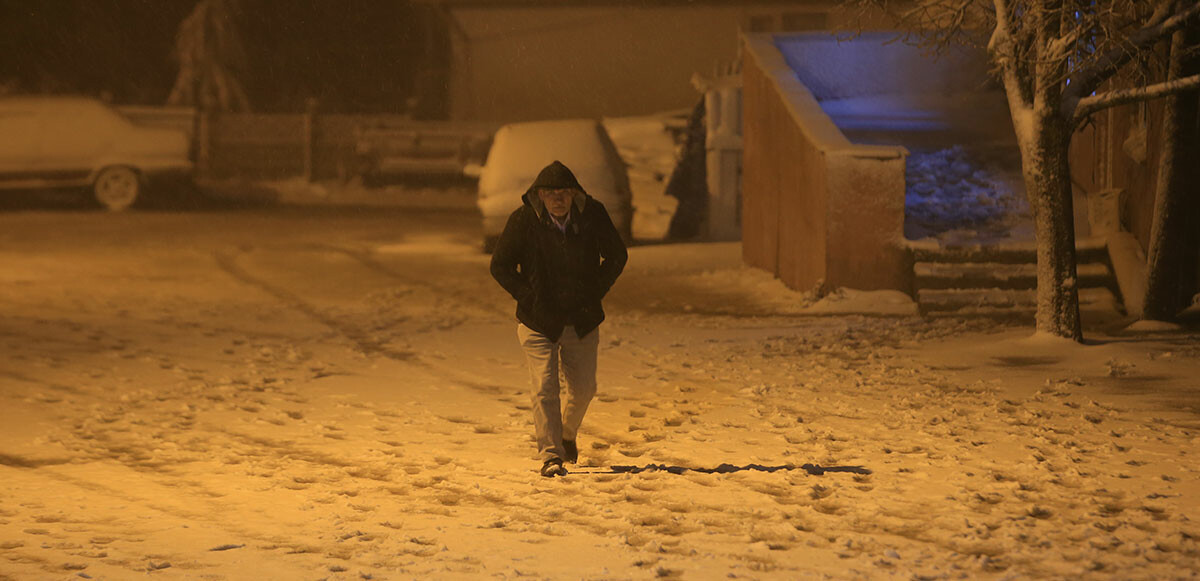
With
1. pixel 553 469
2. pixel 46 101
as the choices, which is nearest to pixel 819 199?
pixel 553 469

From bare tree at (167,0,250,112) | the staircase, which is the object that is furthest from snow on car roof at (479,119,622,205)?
bare tree at (167,0,250,112)

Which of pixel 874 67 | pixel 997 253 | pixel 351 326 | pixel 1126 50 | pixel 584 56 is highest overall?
pixel 584 56

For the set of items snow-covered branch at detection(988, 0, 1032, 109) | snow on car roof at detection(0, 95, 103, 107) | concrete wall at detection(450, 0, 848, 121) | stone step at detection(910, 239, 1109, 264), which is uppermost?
concrete wall at detection(450, 0, 848, 121)

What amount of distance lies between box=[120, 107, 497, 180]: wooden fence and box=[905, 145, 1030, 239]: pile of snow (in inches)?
620

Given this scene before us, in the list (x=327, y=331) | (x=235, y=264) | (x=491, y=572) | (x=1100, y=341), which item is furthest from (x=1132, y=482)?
(x=235, y=264)

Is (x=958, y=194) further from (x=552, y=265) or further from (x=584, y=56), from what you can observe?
(x=584, y=56)

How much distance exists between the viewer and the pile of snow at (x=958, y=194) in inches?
537

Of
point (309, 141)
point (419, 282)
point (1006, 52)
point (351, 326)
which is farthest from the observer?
point (309, 141)

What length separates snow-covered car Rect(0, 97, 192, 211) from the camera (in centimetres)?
2395

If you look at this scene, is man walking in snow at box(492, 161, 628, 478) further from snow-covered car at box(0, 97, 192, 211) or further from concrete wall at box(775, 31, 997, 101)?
snow-covered car at box(0, 97, 192, 211)

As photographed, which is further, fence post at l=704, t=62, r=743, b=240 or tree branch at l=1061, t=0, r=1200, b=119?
fence post at l=704, t=62, r=743, b=240

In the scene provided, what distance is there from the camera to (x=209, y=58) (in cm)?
3947

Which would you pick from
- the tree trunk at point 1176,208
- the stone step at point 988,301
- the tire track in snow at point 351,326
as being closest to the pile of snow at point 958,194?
the stone step at point 988,301

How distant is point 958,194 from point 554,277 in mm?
8603
